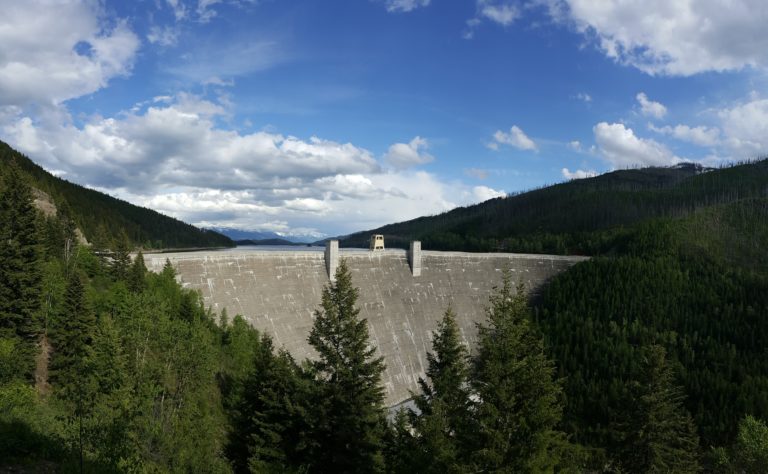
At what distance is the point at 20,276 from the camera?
31391 mm

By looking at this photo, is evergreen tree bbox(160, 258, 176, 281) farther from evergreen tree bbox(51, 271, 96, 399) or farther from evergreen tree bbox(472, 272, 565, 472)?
evergreen tree bbox(472, 272, 565, 472)

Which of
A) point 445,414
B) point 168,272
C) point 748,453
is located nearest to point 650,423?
point 445,414

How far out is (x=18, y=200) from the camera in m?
36.0

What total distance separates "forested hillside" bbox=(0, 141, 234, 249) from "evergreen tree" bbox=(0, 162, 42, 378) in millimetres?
28478

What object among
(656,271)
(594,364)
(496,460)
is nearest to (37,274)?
(496,460)

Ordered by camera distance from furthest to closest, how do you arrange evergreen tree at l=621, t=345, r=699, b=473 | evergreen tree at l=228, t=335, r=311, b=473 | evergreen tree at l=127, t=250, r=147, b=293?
evergreen tree at l=127, t=250, r=147, b=293 < evergreen tree at l=621, t=345, r=699, b=473 < evergreen tree at l=228, t=335, r=311, b=473

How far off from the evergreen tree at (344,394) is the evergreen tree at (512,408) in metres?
8.93

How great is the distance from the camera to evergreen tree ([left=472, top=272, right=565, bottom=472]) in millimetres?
15289

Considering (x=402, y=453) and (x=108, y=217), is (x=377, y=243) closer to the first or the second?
(x=402, y=453)

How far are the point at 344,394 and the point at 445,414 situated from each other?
500 cm

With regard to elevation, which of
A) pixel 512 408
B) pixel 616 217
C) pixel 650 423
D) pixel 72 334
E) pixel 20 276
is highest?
pixel 616 217

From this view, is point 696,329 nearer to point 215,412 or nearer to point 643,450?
point 643,450

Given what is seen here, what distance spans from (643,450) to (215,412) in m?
27.7

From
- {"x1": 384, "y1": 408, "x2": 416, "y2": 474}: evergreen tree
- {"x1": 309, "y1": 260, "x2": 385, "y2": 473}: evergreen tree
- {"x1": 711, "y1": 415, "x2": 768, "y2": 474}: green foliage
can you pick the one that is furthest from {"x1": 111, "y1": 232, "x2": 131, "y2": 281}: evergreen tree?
{"x1": 711, "y1": 415, "x2": 768, "y2": 474}: green foliage
